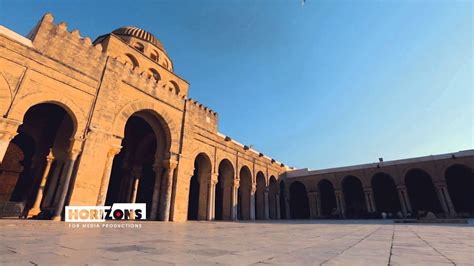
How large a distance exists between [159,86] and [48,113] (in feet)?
21.5

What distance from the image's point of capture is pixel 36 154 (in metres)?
13.2

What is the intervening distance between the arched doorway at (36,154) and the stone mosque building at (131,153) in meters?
0.06

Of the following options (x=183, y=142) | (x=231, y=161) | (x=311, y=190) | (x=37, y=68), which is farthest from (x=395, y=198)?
(x=37, y=68)

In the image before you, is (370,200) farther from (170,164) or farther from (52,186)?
(52,186)

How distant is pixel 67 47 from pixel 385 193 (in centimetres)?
2892

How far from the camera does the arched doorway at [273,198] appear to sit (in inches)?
890

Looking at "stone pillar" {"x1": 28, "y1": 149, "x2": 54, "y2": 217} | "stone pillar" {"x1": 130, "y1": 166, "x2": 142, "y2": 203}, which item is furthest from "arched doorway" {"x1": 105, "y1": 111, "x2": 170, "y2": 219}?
"stone pillar" {"x1": 28, "y1": 149, "x2": 54, "y2": 217}

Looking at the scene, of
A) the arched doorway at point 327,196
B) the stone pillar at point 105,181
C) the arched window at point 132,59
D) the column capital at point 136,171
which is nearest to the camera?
the stone pillar at point 105,181

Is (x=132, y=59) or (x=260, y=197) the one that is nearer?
(x=132, y=59)

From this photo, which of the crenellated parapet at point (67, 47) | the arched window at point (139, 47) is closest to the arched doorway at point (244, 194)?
the crenellated parapet at point (67, 47)

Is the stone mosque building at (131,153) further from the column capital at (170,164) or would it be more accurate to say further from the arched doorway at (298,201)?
the arched doorway at (298,201)

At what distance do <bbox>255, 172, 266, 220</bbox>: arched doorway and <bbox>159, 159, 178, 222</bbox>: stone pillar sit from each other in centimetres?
1106

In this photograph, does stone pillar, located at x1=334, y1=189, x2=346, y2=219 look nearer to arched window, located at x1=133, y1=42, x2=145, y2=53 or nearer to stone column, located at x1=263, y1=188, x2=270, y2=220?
stone column, located at x1=263, y1=188, x2=270, y2=220

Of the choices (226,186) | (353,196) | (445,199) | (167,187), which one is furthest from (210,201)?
(445,199)
